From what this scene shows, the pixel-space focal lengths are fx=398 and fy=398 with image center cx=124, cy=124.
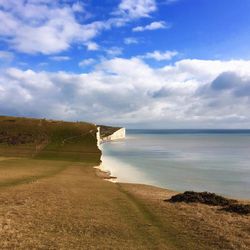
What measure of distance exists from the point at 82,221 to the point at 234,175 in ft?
163

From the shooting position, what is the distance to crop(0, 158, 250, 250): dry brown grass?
20.2 m

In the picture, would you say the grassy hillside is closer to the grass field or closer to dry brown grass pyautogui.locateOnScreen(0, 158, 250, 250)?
the grass field

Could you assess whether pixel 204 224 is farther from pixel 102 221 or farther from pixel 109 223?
pixel 102 221

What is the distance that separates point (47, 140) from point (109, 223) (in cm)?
9043

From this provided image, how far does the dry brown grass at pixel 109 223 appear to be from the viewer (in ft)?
66.4

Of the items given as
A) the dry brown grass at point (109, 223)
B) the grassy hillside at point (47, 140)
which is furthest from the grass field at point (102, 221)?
the grassy hillside at point (47, 140)

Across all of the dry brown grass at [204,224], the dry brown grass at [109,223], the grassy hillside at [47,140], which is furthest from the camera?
the grassy hillside at [47,140]

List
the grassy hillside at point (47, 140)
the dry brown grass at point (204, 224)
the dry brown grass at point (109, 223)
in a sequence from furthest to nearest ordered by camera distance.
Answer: the grassy hillside at point (47, 140)
the dry brown grass at point (204, 224)
the dry brown grass at point (109, 223)

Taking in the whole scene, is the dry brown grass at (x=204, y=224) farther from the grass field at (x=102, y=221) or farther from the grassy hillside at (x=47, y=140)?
the grassy hillside at (x=47, y=140)

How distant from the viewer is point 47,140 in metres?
113

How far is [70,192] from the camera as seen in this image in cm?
3706

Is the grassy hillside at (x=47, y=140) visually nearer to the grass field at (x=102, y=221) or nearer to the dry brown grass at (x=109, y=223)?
the grass field at (x=102, y=221)

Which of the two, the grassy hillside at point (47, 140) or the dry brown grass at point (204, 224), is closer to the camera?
the dry brown grass at point (204, 224)

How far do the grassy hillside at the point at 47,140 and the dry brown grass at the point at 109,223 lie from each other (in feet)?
178
